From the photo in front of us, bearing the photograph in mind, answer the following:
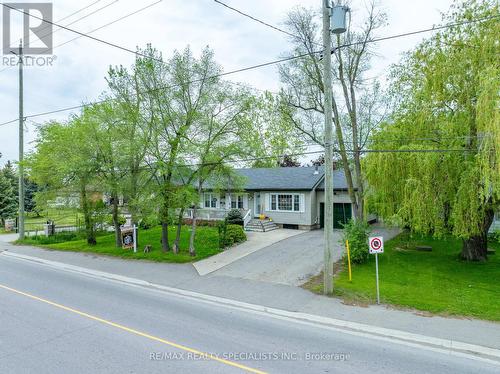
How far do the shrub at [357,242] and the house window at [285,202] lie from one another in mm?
9966

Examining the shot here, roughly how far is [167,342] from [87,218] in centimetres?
1667

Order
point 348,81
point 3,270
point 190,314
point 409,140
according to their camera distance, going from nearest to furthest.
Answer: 1. point 190,314
2. point 409,140
3. point 3,270
4. point 348,81

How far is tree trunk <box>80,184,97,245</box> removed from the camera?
795 inches

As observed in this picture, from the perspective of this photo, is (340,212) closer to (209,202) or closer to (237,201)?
(237,201)

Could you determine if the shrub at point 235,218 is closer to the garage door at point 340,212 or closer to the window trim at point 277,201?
the window trim at point 277,201

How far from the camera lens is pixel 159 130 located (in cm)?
1620

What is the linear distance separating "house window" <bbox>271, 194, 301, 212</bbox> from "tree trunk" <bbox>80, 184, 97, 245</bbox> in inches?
500

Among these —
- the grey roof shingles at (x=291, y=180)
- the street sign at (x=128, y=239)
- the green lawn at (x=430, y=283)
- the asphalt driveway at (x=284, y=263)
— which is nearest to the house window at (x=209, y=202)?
the grey roof shingles at (x=291, y=180)

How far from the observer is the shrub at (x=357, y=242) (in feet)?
Answer: 48.8

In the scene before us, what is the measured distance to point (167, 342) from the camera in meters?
7.28

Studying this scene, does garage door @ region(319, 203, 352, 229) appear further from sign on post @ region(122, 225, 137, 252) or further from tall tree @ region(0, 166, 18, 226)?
tall tree @ region(0, 166, 18, 226)

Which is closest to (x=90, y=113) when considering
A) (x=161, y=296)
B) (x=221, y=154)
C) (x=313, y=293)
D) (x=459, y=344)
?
(x=221, y=154)

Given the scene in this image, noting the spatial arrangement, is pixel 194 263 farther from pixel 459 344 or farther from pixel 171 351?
pixel 459 344

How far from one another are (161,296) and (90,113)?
1189 centimetres
